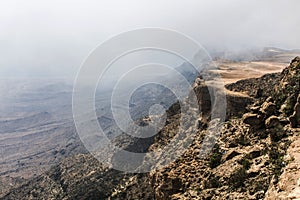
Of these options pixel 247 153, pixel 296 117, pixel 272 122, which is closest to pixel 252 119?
pixel 272 122

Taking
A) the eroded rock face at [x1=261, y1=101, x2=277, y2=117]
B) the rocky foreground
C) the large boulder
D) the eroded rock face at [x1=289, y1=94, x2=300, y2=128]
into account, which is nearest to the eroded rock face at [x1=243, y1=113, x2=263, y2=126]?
the rocky foreground

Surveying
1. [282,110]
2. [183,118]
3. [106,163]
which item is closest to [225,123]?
[282,110]

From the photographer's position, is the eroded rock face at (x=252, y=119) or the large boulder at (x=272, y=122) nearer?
the large boulder at (x=272, y=122)

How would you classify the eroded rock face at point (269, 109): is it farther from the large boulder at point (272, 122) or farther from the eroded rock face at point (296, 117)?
the eroded rock face at point (296, 117)

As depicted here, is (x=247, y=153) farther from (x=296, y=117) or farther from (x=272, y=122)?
(x=296, y=117)

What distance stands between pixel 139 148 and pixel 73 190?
2183cm

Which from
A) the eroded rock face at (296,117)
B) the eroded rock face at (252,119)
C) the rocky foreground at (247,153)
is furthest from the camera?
the eroded rock face at (252,119)

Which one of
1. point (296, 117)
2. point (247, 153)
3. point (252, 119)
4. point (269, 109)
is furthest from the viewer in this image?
point (252, 119)

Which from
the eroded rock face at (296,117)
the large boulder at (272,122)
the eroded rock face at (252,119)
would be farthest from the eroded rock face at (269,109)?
the eroded rock face at (296,117)

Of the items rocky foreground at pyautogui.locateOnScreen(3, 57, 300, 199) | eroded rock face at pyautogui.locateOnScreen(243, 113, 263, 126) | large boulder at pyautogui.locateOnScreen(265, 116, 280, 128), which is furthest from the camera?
eroded rock face at pyautogui.locateOnScreen(243, 113, 263, 126)

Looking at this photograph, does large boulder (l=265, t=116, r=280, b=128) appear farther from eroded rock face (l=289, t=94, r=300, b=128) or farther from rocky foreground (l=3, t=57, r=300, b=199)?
eroded rock face (l=289, t=94, r=300, b=128)

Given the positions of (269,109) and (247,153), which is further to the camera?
(269,109)

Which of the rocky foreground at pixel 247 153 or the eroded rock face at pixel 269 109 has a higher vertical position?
the eroded rock face at pixel 269 109

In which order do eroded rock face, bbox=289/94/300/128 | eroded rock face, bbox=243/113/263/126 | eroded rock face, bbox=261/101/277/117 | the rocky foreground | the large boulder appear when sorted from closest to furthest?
the rocky foreground
eroded rock face, bbox=289/94/300/128
the large boulder
eroded rock face, bbox=261/101/277/117
eroded rock face, bbox=243/113/263/126
